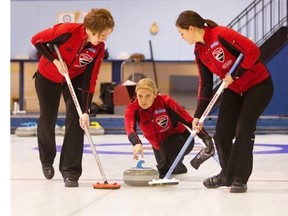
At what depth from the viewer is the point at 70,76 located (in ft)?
11.7

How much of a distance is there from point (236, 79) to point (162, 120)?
90 cm

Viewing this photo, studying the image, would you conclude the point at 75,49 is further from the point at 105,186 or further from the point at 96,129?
the point at 96,129

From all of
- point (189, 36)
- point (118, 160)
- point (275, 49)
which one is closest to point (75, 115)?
point (189, 36)

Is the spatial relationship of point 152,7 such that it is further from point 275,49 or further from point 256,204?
point 256,204

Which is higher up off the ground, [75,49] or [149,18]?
[75,49]

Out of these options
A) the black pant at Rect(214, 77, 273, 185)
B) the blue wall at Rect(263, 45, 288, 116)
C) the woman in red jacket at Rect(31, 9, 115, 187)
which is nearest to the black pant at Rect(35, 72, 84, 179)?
the woman in red jacket at Rect(31, 9, 115, 187)

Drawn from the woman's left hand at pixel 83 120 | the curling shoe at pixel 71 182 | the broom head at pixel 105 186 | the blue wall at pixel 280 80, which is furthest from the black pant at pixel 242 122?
the blue wall at pixel 280 80

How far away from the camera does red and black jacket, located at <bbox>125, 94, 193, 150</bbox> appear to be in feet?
12.3

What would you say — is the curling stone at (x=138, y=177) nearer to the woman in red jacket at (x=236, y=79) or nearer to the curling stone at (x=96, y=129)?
the woman in red jacket at (x=236, y=79)

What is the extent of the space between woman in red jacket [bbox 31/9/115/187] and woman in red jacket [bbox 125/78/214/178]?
1.14ft

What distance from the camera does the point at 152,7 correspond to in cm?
1316

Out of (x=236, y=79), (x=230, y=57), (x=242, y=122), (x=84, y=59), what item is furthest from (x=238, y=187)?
(x=84, y=59)

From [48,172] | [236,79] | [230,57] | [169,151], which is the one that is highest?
[230,57]
